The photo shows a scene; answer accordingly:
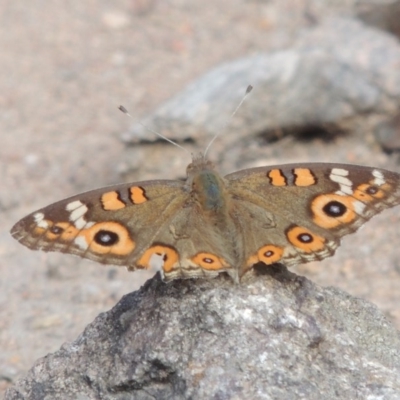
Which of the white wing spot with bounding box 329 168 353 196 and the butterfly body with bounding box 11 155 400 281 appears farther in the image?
the white wing spot with bounding box 329 168 353 196

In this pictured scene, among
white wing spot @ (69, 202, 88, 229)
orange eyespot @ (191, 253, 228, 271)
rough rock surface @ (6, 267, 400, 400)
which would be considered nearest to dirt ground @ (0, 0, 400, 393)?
rough rock surface @ (6, 267, 400, 400)

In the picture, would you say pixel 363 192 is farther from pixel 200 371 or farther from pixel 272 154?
pixel 272 154

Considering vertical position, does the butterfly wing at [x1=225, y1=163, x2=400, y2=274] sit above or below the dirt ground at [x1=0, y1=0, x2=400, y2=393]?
above

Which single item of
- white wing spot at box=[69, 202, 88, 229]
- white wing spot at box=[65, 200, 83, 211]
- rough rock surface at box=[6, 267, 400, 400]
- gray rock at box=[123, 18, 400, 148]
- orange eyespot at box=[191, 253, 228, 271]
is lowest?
gray rock at box=[123, 18, 400, 148]

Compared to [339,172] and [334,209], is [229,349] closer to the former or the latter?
[334,209]

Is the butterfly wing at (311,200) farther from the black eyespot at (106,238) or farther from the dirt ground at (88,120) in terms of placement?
the dirt ground at (88,120)

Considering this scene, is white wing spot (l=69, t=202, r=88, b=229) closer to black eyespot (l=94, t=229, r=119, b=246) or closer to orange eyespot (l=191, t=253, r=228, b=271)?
black eyespot (l=94, t=229, r=119, b=246)

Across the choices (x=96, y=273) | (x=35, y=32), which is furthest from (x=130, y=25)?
(x=96, y=273)

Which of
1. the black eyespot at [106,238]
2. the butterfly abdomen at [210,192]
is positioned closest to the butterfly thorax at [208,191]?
the butterfly abdomen at [210,192]
